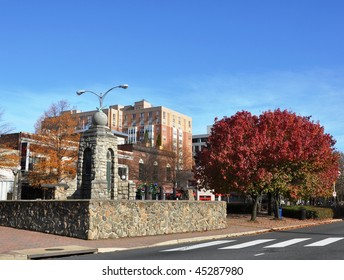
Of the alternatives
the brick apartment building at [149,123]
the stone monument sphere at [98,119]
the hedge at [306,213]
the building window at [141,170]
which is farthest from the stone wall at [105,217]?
the brick apartment building at [149,123]

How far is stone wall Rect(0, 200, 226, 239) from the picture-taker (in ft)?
57.5

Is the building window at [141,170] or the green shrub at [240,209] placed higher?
the building window at [141,170]

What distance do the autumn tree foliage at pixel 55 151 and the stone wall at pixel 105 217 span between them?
1760 centimetres

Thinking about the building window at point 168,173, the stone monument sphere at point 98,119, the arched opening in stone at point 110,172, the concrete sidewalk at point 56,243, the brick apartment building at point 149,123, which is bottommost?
the concrete sidewalk at point 56,243

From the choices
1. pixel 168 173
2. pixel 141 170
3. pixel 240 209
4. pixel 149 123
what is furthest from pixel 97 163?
pixel 149 123

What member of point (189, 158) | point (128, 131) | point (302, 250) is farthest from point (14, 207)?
point (128, 131)

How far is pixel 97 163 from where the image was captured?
82.7ft

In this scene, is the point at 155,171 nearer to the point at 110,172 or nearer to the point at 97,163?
the point at 110,172

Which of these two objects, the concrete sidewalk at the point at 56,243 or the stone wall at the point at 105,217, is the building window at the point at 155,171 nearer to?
the stone wall at the point at 105,217

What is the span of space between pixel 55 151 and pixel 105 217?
78.3 ft

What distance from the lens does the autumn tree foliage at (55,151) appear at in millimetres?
39781

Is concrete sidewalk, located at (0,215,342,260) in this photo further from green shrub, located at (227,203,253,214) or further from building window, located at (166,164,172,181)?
building window, located at (166,164,172,181)

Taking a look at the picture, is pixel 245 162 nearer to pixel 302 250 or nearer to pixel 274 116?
pixel 274 116

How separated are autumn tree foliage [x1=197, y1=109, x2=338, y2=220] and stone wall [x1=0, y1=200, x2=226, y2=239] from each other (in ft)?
21.9
